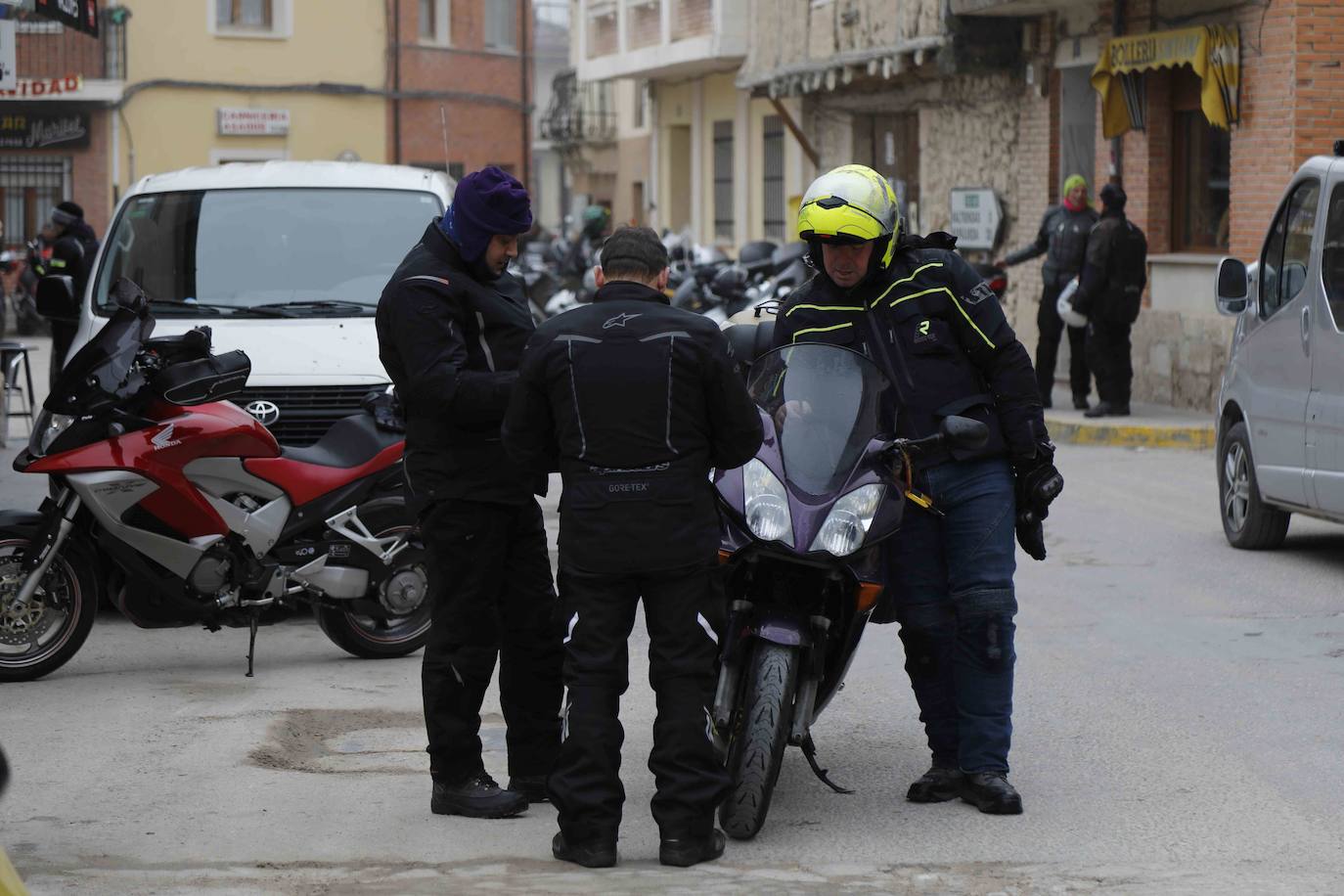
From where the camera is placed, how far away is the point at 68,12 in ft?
40.1

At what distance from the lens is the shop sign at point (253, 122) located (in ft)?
134

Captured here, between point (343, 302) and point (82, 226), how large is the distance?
27.6 feet

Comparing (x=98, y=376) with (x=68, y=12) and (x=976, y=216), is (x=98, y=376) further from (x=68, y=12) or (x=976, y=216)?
(x=976, y=216)

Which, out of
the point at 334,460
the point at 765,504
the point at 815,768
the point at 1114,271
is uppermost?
the point at 1114,271

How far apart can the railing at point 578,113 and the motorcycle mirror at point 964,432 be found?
1722 inches

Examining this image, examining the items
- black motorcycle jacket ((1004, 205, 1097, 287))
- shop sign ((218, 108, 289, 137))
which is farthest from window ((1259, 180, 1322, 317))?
shop sign ((218, 108, 289, 137))

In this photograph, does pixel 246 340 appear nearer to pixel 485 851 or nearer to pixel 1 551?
pixel 1 551

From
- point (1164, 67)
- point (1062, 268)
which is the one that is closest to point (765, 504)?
point (1062, 268)

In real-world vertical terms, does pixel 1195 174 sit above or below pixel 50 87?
below

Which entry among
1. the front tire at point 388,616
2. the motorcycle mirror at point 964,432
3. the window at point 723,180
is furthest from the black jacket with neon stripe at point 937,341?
the window at point 723,180

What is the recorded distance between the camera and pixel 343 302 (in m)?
9.98

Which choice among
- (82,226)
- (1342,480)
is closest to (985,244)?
(82,226)

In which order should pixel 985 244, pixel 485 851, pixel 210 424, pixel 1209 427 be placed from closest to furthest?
pixel 485 851
pixel 210 424
pixel 1209 427
pixel 985 244

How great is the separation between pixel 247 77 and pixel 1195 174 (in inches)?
994
